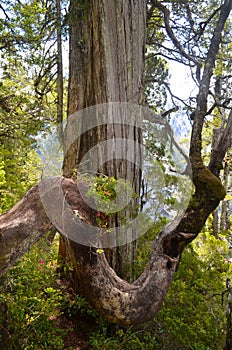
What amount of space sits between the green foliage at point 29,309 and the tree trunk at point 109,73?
1393 mm

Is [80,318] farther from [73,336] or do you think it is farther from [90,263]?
[90,263]

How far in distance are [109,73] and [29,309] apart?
3374 mm

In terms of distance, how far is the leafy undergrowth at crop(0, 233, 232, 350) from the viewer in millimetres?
2953

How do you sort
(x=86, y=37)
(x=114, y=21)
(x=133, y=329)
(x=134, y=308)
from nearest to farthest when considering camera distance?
(x=134, y=308) → (x=133, y=329) → (x=114, y=21) → (x=86, y=37)

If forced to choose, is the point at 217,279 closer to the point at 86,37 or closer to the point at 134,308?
the point at 134,308

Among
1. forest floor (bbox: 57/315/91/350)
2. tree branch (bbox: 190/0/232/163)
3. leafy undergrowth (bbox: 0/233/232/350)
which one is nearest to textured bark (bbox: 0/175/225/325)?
leafy undergrowth (bbox: 0/233/232/350)

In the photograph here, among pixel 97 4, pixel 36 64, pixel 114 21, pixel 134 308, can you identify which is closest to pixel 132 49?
pixel 114 21

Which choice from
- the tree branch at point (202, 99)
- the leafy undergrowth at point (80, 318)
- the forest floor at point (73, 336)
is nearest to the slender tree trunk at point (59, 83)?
the leafy undergrowth at point (80, 318)

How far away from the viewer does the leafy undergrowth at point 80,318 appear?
2.95 meters

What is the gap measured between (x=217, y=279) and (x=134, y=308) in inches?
96.1

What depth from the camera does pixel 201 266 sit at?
18.3 feet

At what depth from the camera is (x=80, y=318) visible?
429 cm

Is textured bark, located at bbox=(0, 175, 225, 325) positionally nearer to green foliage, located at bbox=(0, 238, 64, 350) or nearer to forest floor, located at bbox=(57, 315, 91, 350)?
green foliage, located at bbox=(0, 238, 64, 350)

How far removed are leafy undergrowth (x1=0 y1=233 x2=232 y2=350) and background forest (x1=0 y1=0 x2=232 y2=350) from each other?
1 centimetres
